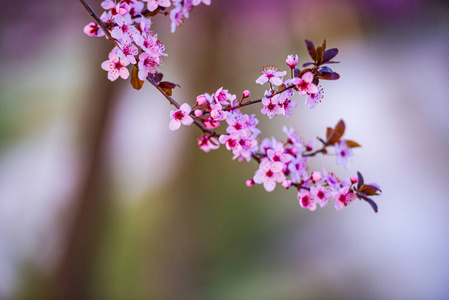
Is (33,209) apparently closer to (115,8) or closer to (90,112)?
(90,112)

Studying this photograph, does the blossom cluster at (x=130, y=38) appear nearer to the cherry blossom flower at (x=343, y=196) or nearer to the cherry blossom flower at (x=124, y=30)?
the cherry blossom flower at (x=124, y=30)

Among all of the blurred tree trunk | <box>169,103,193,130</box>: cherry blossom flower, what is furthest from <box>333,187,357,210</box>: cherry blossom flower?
the blurred tree trunk

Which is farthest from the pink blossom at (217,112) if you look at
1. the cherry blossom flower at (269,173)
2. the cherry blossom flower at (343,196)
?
the cherry blossom flower at (343,196)

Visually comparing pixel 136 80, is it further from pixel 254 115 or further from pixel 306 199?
pixel 306 199

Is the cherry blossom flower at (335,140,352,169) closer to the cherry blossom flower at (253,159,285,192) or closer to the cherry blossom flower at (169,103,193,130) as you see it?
the cherry blossom flower at (253,159,285,192)

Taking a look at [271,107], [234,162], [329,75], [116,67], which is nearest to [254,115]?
[271,107]

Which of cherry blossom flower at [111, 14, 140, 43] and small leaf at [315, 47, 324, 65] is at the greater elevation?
cherry blossom flower at [111, 14, 140, 43]
